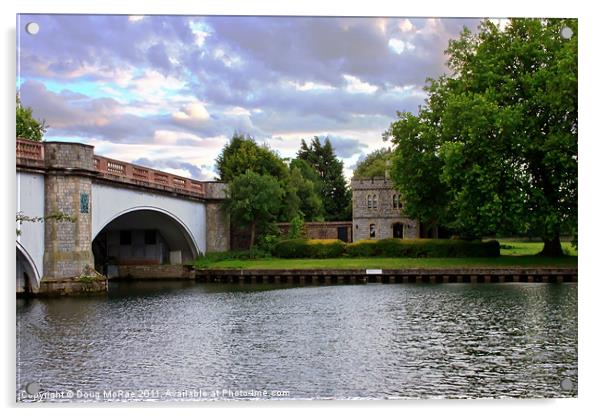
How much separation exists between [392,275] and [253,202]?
8.16 metres

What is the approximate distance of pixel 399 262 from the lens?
29062mm

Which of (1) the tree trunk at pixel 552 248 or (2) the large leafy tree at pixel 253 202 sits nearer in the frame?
(1) the tree trunk at pixel 552 248

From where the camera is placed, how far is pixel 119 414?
838 centimetres

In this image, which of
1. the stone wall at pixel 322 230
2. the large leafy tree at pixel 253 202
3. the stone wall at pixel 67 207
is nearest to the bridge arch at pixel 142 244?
the large leafy tree at pixel 253 202

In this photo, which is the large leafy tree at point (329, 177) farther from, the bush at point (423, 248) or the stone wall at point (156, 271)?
the stone wall at point (156, 271)

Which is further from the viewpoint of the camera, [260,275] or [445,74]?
[445,74]

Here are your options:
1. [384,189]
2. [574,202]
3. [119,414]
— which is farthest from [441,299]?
[384,189]

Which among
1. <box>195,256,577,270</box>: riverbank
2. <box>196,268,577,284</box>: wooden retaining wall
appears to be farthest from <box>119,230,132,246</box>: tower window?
<box>196,268,577,284</box>: wooden retaining wall

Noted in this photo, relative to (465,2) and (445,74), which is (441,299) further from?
(445,74)

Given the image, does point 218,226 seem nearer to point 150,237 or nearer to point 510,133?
point 150,237

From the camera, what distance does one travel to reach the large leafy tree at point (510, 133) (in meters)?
20.2

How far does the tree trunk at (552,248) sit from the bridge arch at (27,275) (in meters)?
14.5

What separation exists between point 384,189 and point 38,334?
32592mm

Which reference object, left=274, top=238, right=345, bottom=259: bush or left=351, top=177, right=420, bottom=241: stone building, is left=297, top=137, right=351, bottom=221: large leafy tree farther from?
left=274, top=238, right=345, bottom=259: bush
